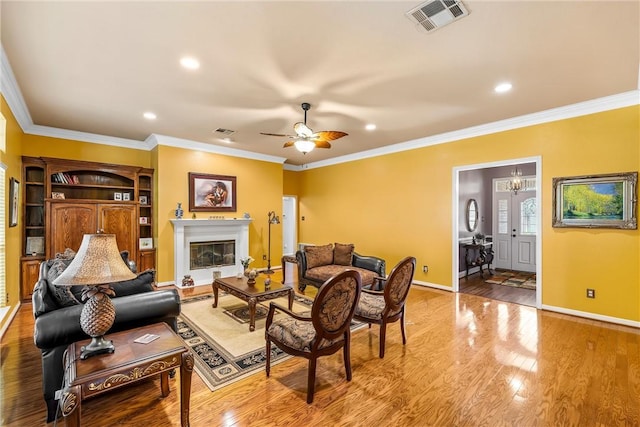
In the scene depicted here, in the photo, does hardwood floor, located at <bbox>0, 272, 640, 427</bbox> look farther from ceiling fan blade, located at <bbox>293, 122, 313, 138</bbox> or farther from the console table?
the console table

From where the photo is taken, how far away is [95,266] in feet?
5.71

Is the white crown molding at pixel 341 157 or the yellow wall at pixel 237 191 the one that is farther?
the yellow wall at pixel 237 191

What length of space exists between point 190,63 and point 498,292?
19.6 ft

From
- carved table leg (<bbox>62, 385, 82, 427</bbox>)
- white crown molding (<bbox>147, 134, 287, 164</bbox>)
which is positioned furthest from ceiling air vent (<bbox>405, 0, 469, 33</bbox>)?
white crown molding (<bbox>147, 134, 287, 164</bbox>)

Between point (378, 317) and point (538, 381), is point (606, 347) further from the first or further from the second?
point (378, 317)

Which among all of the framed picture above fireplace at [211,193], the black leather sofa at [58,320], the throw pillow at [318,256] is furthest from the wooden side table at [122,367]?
the framed picture above fireplace at [211,193]

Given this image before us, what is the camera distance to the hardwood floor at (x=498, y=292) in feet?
16.1

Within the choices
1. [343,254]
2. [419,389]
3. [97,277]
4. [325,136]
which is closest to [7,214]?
[97,277]

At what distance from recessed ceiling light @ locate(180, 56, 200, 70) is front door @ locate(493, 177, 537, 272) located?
7760mm

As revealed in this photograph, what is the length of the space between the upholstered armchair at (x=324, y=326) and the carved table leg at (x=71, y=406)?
1.31m

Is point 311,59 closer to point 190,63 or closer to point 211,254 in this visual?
point 190,63

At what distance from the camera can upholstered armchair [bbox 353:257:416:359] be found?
2.90m

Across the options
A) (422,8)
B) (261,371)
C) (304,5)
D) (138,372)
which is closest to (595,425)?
(261,371)

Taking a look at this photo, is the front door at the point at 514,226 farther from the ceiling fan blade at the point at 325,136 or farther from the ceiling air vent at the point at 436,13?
the ceiling air vent at the point at 436,13
